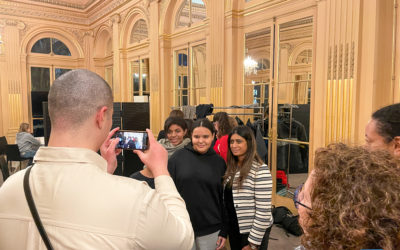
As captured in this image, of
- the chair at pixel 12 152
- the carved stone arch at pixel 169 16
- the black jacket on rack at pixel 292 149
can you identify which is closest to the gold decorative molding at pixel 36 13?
the carved stone arch at pixel 169 16

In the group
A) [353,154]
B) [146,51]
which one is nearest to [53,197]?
[353,154]

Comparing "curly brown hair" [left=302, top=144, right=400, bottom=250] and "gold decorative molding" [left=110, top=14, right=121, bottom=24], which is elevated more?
"gold decorative molding" [left=110, top=14, right=121, bottom=24]

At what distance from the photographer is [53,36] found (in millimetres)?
9852

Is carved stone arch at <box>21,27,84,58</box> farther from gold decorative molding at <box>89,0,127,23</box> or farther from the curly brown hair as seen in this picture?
the curly brown hair

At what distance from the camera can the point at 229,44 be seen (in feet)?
16.3

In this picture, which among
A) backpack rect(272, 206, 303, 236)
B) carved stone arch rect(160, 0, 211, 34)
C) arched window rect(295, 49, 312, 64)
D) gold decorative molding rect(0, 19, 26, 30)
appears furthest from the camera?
gold decorative molding rect(0, 19, 26, 30)

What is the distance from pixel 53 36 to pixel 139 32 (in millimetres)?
4123

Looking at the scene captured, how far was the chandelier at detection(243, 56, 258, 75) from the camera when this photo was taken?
4794 millimetres

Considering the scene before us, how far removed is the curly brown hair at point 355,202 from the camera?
2.23 feet

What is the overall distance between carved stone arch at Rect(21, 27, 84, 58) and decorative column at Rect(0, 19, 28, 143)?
0.88ft

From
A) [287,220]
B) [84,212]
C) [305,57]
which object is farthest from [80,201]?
A: [305,57]

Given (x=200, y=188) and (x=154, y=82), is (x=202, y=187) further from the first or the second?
(x=154, y=82)

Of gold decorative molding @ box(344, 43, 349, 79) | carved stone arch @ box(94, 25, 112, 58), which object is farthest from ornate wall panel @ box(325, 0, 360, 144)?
carved stone arch @ box(94, 25, 112, 58)

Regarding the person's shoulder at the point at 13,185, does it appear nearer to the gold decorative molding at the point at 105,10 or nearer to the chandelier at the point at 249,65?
the chandelier at the point at 249,65
